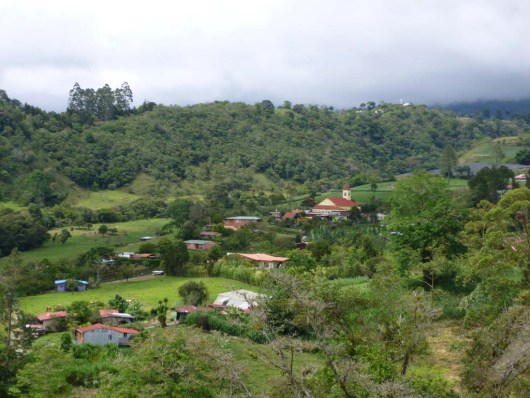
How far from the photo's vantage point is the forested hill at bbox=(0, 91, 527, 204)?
60656 millimetres

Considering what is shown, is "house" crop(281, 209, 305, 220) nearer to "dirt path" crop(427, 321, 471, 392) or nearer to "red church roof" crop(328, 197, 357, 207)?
"red church roof" crop(328, 197, 357, 207)

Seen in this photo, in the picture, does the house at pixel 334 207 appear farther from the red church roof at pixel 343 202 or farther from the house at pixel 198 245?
Result: the house at pixel 198 245

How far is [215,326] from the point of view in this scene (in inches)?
886

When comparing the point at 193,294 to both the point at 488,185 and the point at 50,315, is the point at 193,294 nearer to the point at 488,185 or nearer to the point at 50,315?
the point at 50,315

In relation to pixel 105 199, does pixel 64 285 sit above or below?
below

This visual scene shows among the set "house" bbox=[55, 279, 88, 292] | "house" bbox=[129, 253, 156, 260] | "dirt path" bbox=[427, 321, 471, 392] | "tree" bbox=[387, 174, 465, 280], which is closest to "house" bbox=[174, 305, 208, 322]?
"tree" bbox=[387, 174, 465, 280]

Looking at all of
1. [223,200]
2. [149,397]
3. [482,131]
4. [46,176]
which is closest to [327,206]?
[223,200]

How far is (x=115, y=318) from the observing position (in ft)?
82.0

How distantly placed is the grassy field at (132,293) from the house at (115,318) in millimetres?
2191

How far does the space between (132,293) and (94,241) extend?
1467 centimetres

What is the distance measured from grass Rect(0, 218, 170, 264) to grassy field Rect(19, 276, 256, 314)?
7294 millimetres

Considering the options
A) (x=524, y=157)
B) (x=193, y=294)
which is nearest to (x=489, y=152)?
(x=524, y=157)

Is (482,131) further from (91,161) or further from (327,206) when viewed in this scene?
(91,161)

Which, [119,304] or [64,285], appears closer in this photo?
[119,304]
